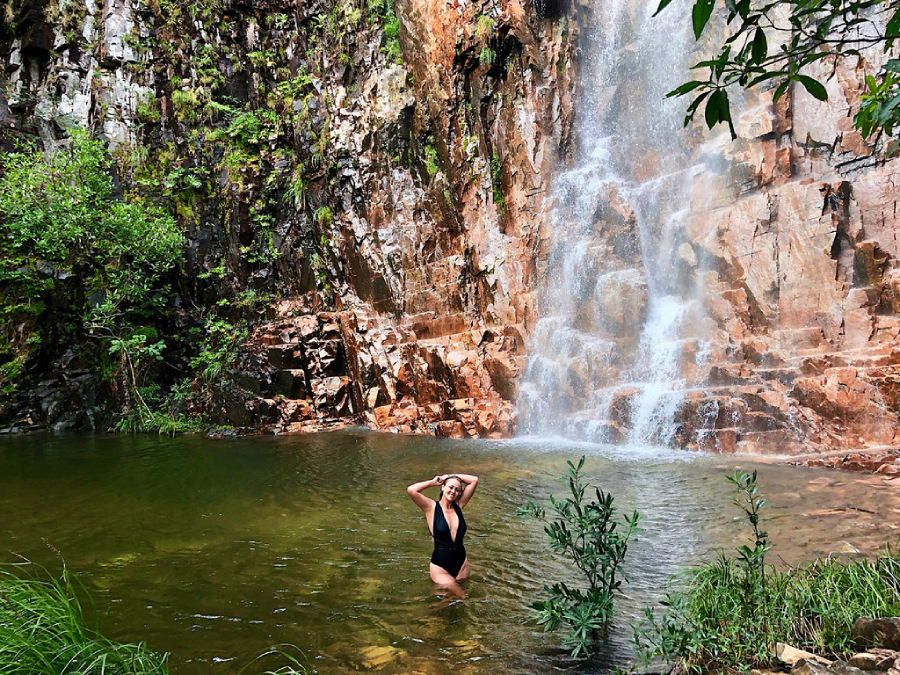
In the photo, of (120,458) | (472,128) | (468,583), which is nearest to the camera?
(468,583)

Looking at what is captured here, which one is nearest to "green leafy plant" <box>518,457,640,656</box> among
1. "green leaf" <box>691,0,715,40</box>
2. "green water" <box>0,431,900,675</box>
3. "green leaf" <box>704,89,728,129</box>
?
"green water" <box>0,431,900,675</box>

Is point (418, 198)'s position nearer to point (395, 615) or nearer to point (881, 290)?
point (881, 290)

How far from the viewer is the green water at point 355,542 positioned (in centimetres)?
402

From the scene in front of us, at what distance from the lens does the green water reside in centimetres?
402

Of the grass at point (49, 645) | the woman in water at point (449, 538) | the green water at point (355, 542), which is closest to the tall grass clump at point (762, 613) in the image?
the green water at point (355, 542)

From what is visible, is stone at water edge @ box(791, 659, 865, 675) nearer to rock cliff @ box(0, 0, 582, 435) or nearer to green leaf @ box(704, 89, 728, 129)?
green leaf @ box(704, 89, 728, 129)

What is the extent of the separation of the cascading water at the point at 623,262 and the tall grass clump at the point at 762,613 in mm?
7805

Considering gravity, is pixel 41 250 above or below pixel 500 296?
above

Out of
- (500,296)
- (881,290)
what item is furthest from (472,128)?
(881,290)

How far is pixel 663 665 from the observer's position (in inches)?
125

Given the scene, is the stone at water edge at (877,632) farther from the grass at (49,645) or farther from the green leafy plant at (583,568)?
the grass at (49,645)

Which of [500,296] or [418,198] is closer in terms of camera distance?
[500,296]

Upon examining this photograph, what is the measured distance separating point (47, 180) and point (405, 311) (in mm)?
11855

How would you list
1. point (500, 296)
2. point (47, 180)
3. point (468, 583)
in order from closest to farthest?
point (468, 583) → point (500, 296) → point (47, 180)
